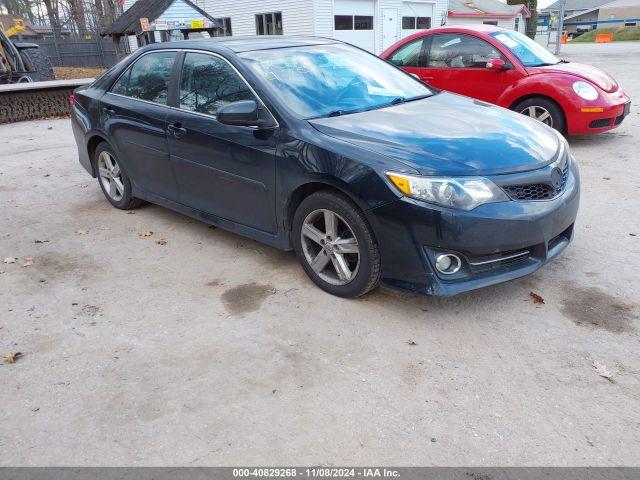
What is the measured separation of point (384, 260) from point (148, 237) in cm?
257

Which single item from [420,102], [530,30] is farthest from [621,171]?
[530,30]

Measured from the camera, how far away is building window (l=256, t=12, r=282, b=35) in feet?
77.1

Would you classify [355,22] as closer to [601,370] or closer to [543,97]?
[543,97]

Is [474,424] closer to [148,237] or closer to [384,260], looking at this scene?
[384,260]

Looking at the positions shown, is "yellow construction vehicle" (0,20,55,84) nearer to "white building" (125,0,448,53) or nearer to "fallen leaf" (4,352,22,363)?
"white building" (125,0,448,53)

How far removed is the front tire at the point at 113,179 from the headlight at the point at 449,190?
128 inches

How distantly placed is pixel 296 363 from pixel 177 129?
230 cm

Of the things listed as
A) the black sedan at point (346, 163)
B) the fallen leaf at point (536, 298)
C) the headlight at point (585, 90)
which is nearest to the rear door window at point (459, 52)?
the headlight at point (585, 90)

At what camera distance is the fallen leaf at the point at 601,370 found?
2.81 metres

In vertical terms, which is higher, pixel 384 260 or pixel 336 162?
pixel 336 162

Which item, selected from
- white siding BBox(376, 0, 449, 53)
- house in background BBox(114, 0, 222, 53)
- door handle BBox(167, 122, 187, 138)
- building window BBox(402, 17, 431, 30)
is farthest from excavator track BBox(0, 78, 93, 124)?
building window BBox(402, 17, 431, 30)

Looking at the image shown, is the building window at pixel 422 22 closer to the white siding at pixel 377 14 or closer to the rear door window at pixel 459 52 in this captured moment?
the white siding at pixel 377 14

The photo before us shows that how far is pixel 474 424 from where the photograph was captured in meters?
2.54

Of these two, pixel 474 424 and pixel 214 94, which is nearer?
pixel 474 424
